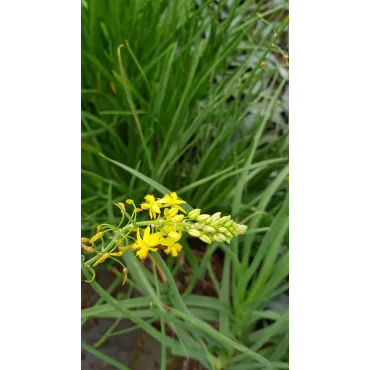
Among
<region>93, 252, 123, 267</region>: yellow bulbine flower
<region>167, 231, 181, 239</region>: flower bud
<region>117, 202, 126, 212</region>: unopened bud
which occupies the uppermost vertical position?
<region>117, 202, 126, 212</region>: unopened bud

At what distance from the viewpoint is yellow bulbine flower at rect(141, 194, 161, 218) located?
60cm

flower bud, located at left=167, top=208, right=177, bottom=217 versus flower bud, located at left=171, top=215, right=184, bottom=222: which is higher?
flower bud, located at left=167, top=208, right=177, bottom=217

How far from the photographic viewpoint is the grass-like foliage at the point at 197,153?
607mm

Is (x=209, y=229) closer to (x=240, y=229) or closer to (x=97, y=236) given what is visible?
(x=240, y=229)

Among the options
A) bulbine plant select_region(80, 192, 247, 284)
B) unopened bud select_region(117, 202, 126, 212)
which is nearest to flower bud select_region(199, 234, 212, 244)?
bulbine plant select_region(80, 192, 247, 284)

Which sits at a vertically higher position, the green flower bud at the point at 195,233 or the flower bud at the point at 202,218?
the flower bud at the point at 202,218

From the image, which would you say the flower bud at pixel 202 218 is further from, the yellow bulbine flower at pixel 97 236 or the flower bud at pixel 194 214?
the yellow bulbine flower at pixel 97 236

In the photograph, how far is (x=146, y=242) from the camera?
59 cm

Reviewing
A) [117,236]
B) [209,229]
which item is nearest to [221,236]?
[209,229]

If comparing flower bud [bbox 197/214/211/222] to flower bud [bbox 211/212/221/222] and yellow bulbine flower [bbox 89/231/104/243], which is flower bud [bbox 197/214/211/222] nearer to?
flower bud [bbox 211/212/221/222]

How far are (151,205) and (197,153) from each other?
0.30ft

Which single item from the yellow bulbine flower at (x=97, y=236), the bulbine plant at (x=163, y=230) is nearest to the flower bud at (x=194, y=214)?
the bulbine plant at (x=163, y=230)

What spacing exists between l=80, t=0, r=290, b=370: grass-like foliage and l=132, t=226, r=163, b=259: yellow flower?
0.02 metres
